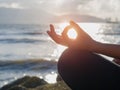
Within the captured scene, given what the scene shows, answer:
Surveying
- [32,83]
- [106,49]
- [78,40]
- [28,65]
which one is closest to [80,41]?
[78,40]

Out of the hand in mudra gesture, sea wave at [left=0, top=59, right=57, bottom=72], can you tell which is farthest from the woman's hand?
sea wave at [left=0, top=59, right=57, bottom=72]

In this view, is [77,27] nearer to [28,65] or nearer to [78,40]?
[78,40]

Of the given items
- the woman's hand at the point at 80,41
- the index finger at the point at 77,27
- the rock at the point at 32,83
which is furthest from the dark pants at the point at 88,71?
the rock at the point at 32,83

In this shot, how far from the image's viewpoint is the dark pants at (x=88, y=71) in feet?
11.6

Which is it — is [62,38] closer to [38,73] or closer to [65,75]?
[65,75]

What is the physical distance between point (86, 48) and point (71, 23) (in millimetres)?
291

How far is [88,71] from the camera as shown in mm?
3598

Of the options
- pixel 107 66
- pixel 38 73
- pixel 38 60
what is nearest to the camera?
pixel 107 66

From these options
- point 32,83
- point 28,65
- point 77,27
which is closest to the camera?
Answer: point 77,27

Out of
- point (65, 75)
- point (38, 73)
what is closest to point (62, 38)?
point (65, 75)

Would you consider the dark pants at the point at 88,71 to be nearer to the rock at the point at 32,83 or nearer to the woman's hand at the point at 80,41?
A: the woman's hand at the point at 80,41

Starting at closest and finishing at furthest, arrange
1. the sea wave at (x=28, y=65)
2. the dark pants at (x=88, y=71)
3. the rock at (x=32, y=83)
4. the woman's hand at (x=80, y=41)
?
the dark pants at (x=88, y=71), the woman's hand at (x=80, y=41), the rock at (x=32, y=83), the sea wave at (x=28, y=65)

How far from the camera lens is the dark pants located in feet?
11.6

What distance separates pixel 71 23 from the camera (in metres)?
3.57
